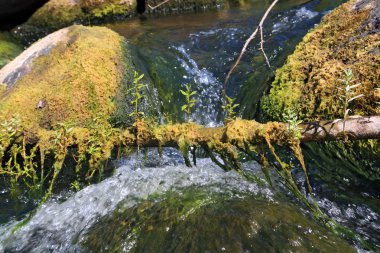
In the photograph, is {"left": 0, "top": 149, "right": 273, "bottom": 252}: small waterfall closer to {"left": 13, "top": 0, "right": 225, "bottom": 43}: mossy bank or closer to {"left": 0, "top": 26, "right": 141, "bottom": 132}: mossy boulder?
{"left": 0, "top": 26, "right": 141, "bottom": 132}: mossy boulder

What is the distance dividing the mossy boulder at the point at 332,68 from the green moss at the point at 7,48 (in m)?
5.05

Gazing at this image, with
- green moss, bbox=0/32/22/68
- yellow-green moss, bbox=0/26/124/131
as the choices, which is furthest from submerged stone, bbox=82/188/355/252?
green moss, bbox=0/32/22/68

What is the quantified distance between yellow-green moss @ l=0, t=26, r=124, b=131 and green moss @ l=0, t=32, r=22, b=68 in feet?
8.96

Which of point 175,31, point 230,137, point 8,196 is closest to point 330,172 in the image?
point 230,137

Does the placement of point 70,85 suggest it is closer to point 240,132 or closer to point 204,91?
point 204,91

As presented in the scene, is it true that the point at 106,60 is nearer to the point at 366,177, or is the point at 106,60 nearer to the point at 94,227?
the point at 94,227

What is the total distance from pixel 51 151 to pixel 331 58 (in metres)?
2.58

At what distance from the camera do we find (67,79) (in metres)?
4.16

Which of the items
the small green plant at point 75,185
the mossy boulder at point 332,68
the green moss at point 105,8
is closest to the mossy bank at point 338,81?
the mossy boulder at point 332,68

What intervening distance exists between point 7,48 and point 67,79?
14.3 ft

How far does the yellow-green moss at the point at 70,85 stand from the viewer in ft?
12.7

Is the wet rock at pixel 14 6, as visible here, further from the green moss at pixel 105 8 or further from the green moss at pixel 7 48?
the green moss at pixel 105 8

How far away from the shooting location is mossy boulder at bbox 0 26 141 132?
12.7 ft

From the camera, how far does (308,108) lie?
11.1 ft
